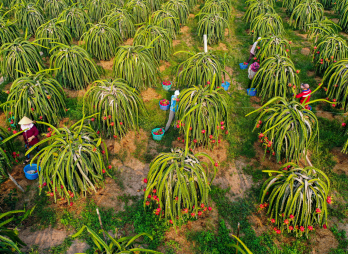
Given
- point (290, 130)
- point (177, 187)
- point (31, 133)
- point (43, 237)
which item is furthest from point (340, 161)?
point (31, 133)

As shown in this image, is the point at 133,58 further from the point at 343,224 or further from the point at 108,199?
the point at 343,224

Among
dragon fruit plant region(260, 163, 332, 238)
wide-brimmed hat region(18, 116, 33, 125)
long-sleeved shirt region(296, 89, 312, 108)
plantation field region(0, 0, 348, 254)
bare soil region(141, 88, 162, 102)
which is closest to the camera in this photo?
dragon fruit plant region(260, 163, 332, 238)

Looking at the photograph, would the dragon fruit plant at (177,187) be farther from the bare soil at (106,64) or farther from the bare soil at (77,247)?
the bare soil at (106,64)

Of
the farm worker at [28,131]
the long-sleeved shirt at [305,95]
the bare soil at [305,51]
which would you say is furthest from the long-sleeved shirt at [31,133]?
the bare soil at [305,51]

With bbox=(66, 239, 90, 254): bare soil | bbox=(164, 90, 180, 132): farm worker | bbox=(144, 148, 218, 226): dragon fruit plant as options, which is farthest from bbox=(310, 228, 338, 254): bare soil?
bbox=(66, 239, 90, 254): bare soil

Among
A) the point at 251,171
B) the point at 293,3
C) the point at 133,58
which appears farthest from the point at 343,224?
the point at 293,3

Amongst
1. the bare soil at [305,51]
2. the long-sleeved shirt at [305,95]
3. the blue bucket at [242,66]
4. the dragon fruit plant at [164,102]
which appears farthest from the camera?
the bare soil at [305,51]

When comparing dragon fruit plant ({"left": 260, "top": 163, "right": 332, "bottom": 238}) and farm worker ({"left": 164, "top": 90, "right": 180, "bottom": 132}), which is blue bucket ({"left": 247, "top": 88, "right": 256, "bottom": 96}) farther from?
dragon fruit plant ({"left": 260, "top": 163, "right": 332, "bottom": 238})

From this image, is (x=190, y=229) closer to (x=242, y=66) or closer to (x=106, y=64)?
(x=242, y=66)
